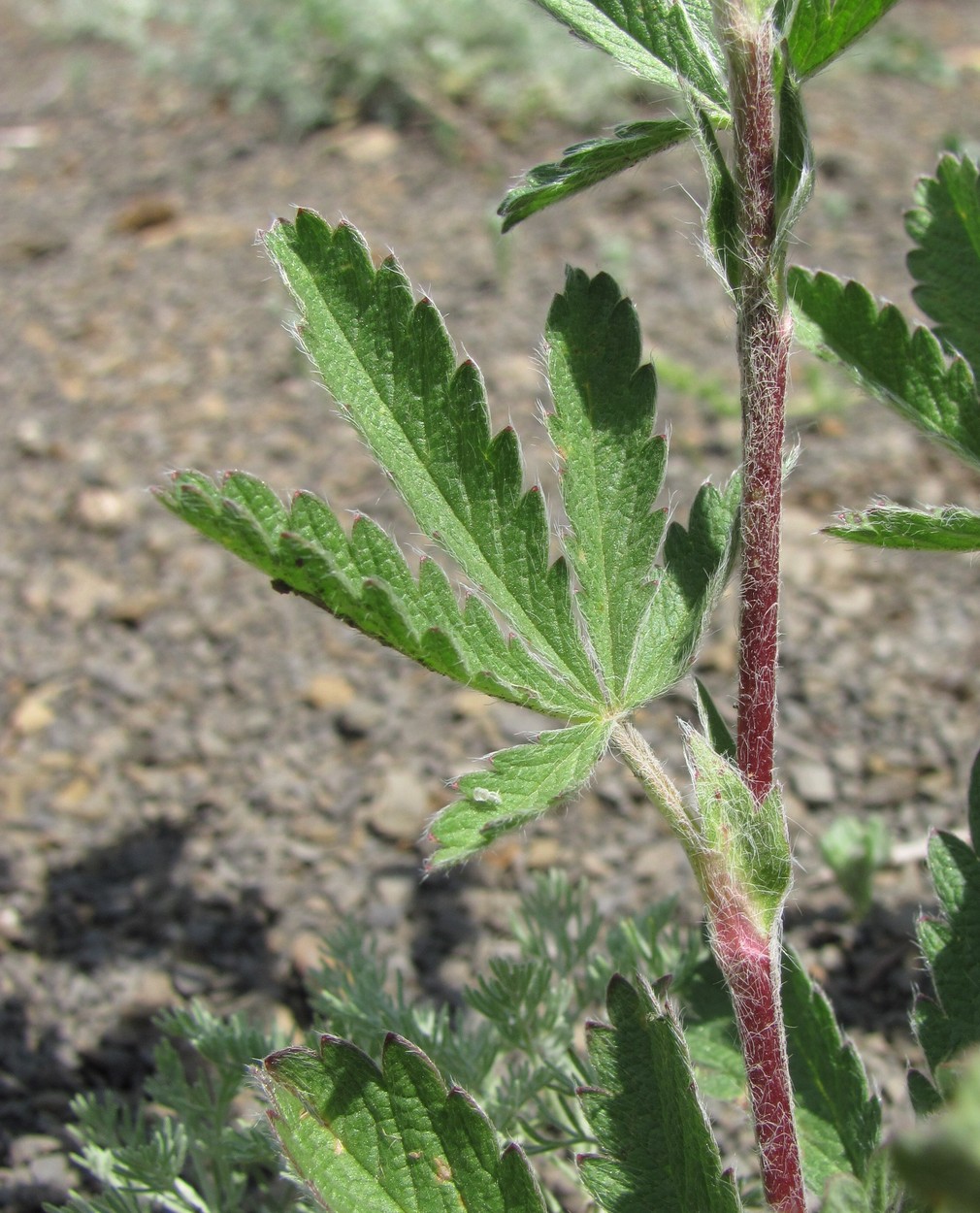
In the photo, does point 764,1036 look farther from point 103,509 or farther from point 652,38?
point 103,509

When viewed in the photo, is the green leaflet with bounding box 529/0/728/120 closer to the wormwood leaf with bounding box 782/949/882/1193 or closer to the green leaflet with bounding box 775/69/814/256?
the green leaflet with bounding box 775/69/814/256

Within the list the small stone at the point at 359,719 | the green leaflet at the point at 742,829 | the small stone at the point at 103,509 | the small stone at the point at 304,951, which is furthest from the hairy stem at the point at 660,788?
the small stone at the point at 103,509

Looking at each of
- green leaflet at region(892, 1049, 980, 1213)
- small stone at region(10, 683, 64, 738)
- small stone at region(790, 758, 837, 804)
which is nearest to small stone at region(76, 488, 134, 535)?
small stone at region(10, 683, 64, 738)

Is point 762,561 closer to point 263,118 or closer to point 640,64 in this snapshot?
point 640,64

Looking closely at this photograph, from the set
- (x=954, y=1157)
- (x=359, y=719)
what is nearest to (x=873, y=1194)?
(x=954, y=1157)

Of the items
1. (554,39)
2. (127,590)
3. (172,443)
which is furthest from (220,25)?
(127,590)

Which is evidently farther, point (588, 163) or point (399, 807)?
point (399, 807)
